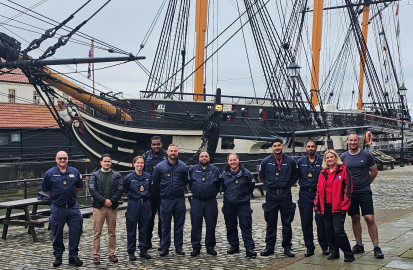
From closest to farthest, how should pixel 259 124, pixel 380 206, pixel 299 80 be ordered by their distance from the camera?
pixel 380 206, pixel 259 124, pixel 299 80

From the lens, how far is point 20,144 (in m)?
37.2

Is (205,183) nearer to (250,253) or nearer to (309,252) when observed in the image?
(250,253)

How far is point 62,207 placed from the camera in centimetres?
862

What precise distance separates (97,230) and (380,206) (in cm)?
866

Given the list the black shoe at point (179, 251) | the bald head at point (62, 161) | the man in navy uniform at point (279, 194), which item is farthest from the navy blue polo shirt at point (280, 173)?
the bald head at point (62, 161)

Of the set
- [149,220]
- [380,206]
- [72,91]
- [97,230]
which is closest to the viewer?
[97,230]

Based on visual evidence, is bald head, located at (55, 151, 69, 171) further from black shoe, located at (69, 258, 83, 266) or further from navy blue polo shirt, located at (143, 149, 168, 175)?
navy blue polo shirt, located at (143, 149, 168, 175)

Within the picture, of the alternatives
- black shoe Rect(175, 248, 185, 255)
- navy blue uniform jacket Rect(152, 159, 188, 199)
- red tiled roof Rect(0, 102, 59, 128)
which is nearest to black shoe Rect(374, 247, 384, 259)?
black shoe Rect(175, 248, 185, 255)

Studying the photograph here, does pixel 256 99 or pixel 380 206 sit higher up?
pixel 256 99

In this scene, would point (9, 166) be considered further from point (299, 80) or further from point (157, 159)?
point (157, 159)

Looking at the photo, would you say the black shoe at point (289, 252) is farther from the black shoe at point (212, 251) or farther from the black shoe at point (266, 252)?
the black shoe at point (212, 251)

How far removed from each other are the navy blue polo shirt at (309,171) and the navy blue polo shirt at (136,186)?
2.35 m

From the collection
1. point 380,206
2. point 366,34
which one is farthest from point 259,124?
point 366,34

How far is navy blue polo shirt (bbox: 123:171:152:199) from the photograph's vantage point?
29.7 ft
